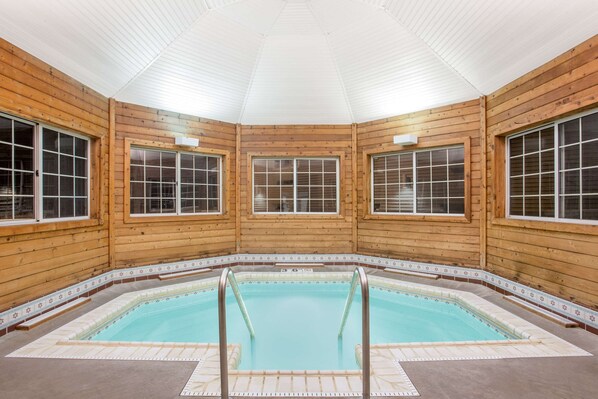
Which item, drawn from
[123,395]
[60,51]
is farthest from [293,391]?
[60,51]

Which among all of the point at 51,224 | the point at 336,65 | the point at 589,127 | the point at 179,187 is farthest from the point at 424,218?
the point at 51,224

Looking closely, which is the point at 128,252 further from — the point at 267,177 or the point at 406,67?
the point at 406,67

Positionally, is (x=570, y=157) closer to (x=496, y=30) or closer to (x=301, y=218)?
(x=496, y=30)

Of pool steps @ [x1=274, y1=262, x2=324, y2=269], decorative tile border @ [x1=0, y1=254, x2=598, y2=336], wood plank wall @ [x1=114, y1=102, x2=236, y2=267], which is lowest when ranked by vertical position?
pool steps @ [x1=274, y1=262, x2=324, y2=269]

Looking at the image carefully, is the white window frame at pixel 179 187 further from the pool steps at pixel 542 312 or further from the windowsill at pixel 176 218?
the pool steps at pixel 542 312

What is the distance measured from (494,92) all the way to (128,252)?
6097 millimetres

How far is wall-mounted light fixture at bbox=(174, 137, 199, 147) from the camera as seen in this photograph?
5.47m

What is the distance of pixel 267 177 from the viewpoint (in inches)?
255

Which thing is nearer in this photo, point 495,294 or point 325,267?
point 495,294

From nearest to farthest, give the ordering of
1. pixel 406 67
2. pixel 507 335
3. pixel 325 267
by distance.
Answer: pixel 507 335, pixel 406 67, pixel 325 267

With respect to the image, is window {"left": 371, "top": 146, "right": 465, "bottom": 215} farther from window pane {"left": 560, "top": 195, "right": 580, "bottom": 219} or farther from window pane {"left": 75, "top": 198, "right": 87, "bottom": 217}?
window pane {"left": 75, "top": 198, "right": 87, "bottom": 217}

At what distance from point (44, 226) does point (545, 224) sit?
18.8 ft

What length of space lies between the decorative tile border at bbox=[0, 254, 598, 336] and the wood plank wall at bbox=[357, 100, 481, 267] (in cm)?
15

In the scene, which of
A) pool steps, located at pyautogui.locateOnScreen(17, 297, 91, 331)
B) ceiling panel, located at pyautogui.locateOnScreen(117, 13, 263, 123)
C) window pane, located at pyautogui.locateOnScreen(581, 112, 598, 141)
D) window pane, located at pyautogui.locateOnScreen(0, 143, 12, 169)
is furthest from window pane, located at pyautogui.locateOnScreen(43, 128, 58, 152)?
window pane, located at pyautogui.locateOnScreen(581, 112, 598, 141)
